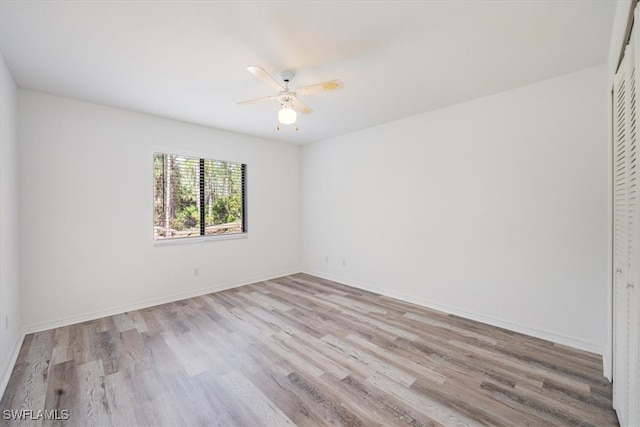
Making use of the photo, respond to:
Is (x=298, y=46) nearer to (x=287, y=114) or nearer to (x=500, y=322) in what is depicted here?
(x=287, y=114)

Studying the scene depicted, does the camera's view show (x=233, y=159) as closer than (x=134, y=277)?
No

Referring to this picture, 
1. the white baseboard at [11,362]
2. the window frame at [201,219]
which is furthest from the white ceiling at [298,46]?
the white baseboard at [11,362]

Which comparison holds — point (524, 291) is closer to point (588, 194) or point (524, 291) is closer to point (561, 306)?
point (561, 306)

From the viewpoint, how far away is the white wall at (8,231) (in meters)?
2.15

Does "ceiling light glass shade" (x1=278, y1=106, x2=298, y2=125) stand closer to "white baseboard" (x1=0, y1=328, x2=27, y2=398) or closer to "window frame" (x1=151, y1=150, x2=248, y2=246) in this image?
"window frame" (x1=151, y1=150, x2=248, y2=246)

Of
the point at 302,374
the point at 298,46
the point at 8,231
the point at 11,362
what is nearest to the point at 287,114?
the point at 298,46

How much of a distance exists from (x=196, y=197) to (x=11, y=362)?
101 inches

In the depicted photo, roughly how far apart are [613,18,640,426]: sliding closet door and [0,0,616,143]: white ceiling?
60 centimetres

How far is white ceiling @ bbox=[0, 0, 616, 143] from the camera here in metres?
1.72

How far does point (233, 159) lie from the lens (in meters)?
4.54

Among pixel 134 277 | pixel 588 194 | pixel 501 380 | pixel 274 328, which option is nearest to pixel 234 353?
pixel 274 328

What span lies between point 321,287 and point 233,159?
2.64 meters
